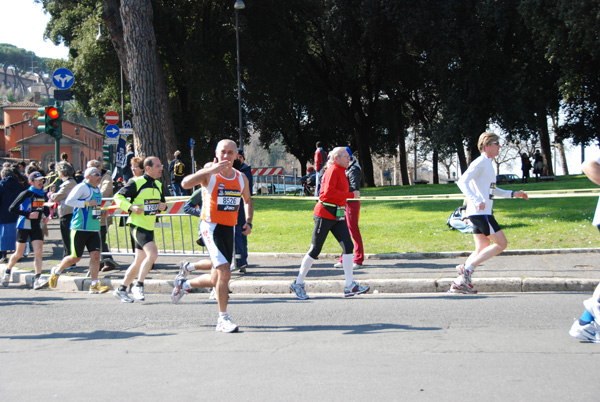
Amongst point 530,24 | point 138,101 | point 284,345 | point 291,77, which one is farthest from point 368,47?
point 284,345

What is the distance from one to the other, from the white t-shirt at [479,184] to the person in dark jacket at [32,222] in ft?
21.3

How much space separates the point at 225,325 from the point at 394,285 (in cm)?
319

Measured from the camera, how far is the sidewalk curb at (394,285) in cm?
838

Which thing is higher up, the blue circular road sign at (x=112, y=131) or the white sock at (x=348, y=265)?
the blue circular road sign at (x=112, y=131)

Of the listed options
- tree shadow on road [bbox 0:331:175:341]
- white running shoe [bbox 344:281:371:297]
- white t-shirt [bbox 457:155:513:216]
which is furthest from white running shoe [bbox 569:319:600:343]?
tree shadow on road [bbox 0:331:175:341]

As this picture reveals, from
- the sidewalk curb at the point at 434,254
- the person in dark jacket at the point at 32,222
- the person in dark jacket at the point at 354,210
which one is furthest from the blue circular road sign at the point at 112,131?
the person in dark jacket at the point at 354,210

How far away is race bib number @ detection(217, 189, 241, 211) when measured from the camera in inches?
255

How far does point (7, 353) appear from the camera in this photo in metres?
5.89

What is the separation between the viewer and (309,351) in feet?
18.4

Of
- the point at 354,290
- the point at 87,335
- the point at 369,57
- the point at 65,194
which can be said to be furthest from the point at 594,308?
the point at 369,57

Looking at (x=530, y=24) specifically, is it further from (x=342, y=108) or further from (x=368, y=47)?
(x=342, y=108)

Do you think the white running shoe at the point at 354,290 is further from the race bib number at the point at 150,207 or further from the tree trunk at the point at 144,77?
the tree trunk at the point at 144,77

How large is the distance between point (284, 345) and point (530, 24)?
90.3 feet

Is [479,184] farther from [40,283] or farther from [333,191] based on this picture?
[40,283]
